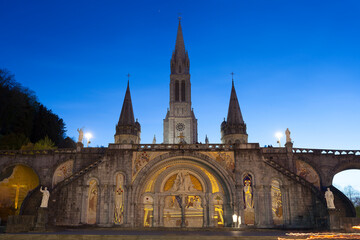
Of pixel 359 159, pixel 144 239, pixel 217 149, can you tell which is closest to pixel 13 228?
pixel 144 239

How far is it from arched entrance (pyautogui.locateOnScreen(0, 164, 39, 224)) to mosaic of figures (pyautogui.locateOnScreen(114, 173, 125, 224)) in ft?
33.6

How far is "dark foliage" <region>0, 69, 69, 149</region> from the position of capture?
1740 inches

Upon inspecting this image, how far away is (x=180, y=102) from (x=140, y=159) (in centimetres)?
4842

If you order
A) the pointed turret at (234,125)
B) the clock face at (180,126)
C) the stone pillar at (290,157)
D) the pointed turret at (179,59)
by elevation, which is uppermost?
the pointed turret at (179,59)

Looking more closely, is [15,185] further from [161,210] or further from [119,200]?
[161,210]

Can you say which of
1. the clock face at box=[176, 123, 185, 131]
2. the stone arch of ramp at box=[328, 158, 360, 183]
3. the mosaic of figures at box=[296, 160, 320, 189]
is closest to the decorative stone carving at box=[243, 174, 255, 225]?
the mosaic of figures at box=[296, 160, 320, 189]

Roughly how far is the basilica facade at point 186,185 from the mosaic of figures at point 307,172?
93 millimetres

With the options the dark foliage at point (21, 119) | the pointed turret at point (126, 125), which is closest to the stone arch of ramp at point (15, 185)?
the dark foliage at point (21, 119)

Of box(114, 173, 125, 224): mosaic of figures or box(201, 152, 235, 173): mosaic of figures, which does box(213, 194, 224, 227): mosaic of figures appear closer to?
box(201, 152, 235, 173): mosaic of figures

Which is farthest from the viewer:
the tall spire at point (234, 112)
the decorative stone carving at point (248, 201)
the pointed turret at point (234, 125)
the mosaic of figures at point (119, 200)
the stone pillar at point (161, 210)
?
the tall spire at point (234, 112)

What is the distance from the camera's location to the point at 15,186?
34219 mm

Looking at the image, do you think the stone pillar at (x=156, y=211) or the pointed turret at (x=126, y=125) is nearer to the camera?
the stone pillar at (x=156, y=211)

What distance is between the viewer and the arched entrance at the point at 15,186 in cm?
3344

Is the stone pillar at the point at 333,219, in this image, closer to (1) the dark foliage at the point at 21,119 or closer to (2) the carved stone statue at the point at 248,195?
(2) the carved stone statue at the point at 248,195
